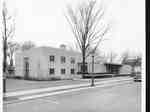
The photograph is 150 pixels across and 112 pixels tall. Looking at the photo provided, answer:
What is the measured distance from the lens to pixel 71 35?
1.41 meters

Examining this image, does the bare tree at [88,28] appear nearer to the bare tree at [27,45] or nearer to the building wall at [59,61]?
the building wall at [59,61]

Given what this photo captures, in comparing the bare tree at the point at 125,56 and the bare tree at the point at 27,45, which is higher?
the bare tree at the point at 27,45

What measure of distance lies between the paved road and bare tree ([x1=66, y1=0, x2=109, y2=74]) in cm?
29

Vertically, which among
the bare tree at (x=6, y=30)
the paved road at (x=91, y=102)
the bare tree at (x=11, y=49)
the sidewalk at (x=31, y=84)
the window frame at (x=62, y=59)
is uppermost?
the bare tree at (x=6, y=30)

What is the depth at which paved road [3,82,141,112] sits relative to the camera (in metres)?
1.09

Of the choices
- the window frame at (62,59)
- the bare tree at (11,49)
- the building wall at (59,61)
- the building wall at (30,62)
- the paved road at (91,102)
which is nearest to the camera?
the paved road at (91,102)

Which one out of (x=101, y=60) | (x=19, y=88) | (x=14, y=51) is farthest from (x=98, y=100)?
(x=14, y=51)

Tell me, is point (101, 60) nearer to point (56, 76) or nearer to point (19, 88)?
point (56, 76)

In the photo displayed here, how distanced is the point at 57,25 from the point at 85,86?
74cm

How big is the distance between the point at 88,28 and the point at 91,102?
0.74 metres

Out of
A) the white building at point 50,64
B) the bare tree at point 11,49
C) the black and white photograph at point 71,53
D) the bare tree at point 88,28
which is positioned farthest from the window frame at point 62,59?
the bare tree at point 11,49

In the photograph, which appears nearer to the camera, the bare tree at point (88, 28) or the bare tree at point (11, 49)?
the bare tree at point (11, 49)

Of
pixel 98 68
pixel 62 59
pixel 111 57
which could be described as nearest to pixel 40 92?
pixel 62 59

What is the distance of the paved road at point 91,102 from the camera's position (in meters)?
1.09
